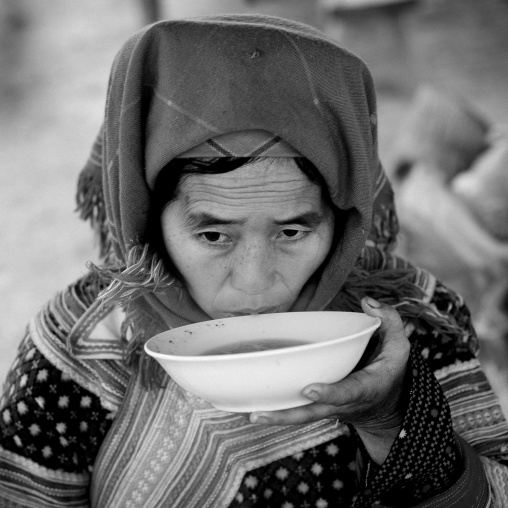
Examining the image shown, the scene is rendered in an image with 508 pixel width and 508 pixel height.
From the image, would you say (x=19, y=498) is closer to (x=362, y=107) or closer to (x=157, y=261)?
(x=157, y=261)

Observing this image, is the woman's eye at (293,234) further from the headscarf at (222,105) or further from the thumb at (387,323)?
the thumb at (387,323)

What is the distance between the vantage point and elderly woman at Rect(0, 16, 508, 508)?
57.0 inches

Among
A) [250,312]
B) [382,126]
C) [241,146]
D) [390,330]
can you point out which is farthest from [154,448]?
[382,126]

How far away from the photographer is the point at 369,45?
715 cm

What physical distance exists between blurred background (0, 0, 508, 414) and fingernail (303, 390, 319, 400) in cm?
99

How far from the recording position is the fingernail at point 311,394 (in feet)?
4.10

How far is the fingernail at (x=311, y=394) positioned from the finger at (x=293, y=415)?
0.15 feet

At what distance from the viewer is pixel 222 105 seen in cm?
142

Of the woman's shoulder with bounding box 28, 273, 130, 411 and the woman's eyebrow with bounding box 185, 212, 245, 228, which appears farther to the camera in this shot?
the woman's shoulder with bounding box 28, 273, 130, 411

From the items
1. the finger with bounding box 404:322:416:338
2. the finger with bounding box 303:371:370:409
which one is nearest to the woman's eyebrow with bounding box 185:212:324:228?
the finger with bounding box 303:371:370:409

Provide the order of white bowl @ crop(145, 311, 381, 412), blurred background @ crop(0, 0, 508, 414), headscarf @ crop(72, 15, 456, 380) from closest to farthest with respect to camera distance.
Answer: white bowl @ crop(145, 311, 381, 412), headscarf @ crop(72, 15, 456, 380), blurred background @ crop(0, 0, 508, 414)

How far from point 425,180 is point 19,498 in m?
3.17

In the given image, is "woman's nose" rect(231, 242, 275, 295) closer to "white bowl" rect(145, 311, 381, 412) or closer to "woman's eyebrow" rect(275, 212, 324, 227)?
"woman's eyebrow" rect(275, 212, 324, 227)

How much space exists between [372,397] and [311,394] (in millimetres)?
191
